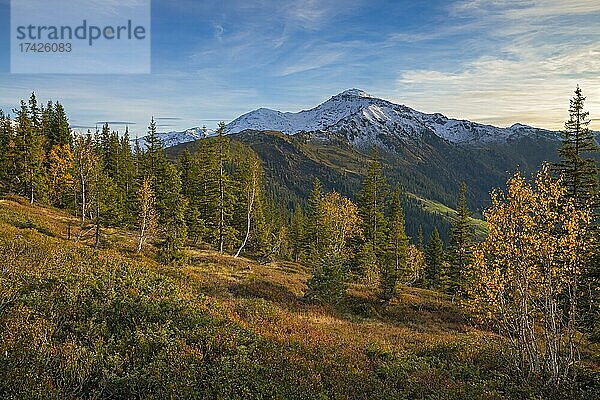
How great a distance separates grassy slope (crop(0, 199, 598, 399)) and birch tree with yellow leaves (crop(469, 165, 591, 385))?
5.59 ft

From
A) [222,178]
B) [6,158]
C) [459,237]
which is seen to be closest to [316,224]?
[222,178]

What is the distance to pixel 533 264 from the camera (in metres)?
12.7

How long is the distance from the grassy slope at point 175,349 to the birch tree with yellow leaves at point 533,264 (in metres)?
1.70

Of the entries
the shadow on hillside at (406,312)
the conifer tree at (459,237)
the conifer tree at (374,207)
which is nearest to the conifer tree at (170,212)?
the shadow on hillside at (406,312)

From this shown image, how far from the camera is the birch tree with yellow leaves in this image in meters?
12.2

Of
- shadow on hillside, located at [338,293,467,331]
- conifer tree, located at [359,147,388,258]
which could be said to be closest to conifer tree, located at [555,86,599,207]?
shadow on hillside, located at [338,293,467,331]

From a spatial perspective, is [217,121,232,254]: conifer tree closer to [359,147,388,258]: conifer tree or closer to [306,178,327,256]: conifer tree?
[306,178,327,256]: conifer tree

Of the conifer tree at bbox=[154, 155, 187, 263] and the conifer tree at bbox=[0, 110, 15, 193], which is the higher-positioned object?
the conifer tree at bbox=[0, 110, 15, 193]

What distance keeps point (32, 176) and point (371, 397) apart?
170 feet

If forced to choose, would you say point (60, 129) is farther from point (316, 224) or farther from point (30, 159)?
point (316, 224)

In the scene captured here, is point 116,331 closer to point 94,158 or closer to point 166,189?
point 94,158

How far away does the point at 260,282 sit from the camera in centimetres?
2961

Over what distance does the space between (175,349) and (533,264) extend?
453 inches

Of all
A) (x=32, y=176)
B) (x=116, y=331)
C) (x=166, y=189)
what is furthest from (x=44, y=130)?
(x=116, y=331)
